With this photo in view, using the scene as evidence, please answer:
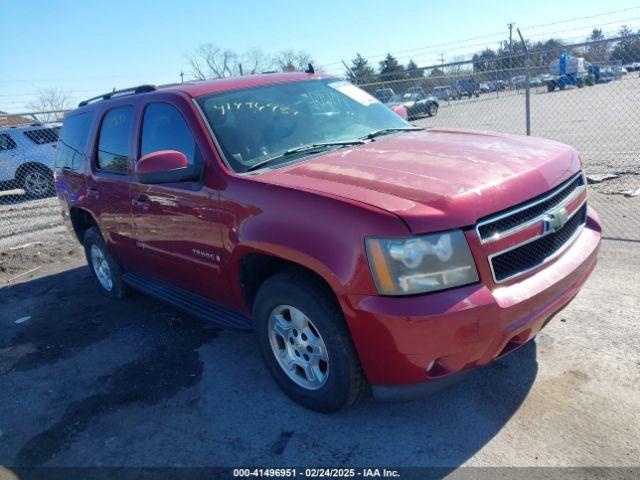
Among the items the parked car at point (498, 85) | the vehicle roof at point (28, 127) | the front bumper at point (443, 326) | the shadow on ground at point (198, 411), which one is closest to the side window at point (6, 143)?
the vehicle roof at point (28, 127)

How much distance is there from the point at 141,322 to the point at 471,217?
3.51 metres

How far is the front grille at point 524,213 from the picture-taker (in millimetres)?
2645

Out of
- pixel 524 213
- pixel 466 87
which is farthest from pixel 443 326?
pixel 466 87

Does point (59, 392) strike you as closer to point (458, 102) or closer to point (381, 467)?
point (381, 467)

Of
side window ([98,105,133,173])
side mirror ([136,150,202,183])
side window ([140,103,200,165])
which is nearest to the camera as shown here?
side mirror ([136,150,202,183])

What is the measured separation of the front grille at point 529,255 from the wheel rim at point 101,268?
13.7ft

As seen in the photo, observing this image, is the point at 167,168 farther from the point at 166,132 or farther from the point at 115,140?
the point at 115,140

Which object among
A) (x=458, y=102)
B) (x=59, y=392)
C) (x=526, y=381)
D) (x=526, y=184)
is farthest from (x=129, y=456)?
(x=458, y=102)

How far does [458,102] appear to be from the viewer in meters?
13.0

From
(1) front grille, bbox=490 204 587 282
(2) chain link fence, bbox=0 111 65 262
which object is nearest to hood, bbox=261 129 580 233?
(1) front grille, bbox=490 204 587 282

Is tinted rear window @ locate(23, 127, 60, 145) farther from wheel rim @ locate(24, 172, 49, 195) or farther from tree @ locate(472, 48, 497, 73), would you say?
tree @ locate(472, 48, 497, 73)

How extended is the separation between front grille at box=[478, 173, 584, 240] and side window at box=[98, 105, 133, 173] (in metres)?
3.11

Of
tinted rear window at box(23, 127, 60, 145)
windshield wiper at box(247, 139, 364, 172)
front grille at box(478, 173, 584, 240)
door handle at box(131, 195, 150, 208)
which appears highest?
tinted rear window at box(23, 127, 60, 145)

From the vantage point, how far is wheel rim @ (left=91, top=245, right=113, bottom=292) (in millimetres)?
5633
